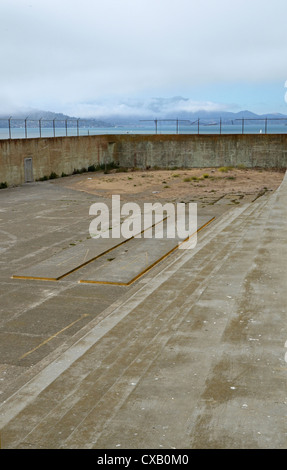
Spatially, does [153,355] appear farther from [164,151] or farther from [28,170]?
[164,151]

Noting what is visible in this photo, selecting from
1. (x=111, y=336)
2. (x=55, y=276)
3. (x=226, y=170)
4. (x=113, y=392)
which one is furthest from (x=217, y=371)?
(x=226, y=170)

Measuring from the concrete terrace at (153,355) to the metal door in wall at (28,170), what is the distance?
22.4 m

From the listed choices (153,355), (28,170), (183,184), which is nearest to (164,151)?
(183,184)

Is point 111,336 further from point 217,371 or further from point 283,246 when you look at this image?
point 283,246

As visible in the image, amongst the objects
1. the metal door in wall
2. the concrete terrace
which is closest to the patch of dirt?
the metal door in wall

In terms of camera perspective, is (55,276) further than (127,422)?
Yes

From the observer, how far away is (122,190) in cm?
3716

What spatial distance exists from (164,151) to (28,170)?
14.9 meters

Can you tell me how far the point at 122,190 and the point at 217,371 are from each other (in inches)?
1129

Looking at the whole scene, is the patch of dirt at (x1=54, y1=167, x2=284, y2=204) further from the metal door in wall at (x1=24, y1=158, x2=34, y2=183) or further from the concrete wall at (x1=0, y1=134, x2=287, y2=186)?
the metal door in wall at (x1=24, y1=158, x2=34, y2=183)

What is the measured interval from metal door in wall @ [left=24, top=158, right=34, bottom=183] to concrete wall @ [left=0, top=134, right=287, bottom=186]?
114 centimetres

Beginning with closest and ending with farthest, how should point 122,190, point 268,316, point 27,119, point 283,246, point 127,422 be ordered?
point 127,422
point 268,316
point 283,246
point 122,190
point 27,119

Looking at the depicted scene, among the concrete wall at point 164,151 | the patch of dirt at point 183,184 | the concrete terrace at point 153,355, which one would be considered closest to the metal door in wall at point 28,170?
the concrete wall at point 164,151

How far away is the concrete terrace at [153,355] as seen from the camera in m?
7.39
